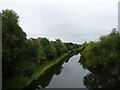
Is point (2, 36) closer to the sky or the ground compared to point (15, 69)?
closer to the sky

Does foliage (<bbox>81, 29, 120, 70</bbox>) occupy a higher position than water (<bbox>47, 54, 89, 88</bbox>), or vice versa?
foliage (<bbox>81, 29, 120, 70</bbox>)

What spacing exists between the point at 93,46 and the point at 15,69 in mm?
19242

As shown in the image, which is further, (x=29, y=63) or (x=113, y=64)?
(x=113, y=64)

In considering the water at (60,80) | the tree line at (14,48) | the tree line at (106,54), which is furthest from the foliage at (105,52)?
the tree line at (14,48)

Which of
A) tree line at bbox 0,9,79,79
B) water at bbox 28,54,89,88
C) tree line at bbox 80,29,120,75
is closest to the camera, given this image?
tree line at bbox 0,9,79,79

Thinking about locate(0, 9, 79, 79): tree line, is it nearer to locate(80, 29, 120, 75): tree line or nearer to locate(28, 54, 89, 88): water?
locate(28, 54, 89, 88): water

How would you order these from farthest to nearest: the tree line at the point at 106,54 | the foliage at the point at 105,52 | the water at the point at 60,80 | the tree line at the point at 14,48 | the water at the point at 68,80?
the foliage at the point at 105,52
the tree line at the point at 106,54
the water at the point at 68,80
the water at the point at 60,80
the tree line at the point at 14,48

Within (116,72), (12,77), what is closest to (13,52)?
(12,77)

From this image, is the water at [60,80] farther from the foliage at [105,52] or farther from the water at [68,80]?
the foliage at [105,52]

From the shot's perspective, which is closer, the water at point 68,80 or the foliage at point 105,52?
the water at point 68,80

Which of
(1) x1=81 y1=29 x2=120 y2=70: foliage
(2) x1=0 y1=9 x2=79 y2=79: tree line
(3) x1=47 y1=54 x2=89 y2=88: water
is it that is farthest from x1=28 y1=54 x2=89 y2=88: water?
(2) x1=0 y1=9 x2=79 y2=79: tree line

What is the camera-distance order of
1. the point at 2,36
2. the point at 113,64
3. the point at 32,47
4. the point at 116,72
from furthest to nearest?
1. the point at 113,64
2. the point at 116,72
3. the point at 32,47
4. the point at 2,36

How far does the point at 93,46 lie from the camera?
36531 mm

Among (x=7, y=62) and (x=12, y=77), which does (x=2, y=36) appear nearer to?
(x=7, y=62)
